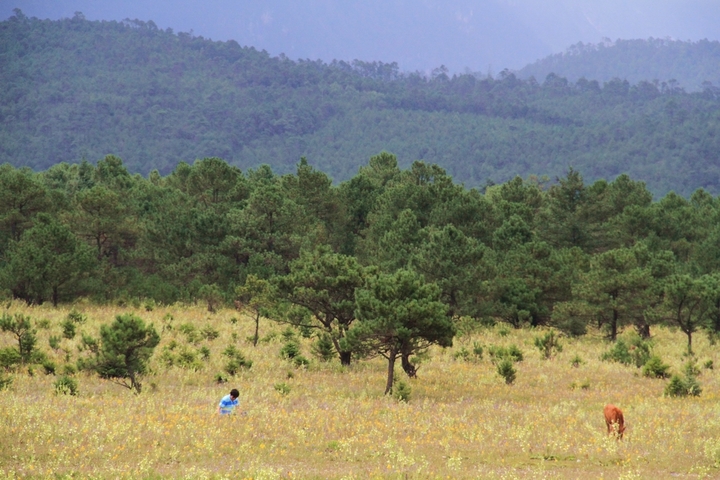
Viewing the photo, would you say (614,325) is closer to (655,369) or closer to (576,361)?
(576,361)

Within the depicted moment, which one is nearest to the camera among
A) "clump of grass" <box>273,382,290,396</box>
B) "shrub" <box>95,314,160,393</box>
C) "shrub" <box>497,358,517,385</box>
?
"shrub" <box>95,314,160,393</box>

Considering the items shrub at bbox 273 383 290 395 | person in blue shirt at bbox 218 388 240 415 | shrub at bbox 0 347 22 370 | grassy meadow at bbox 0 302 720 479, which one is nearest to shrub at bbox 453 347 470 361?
grassy meadow at bbox 0 302 720 479

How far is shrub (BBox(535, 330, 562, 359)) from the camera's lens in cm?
3030

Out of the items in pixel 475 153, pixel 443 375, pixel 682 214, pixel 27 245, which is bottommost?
pixel 443 375

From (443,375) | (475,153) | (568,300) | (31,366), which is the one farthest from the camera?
(475,153)

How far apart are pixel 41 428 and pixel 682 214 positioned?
47.0m

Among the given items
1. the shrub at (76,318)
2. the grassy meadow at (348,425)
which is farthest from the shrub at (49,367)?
the shrub at (76,318)

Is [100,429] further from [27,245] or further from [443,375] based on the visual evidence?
[27,245]

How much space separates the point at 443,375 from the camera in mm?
25234

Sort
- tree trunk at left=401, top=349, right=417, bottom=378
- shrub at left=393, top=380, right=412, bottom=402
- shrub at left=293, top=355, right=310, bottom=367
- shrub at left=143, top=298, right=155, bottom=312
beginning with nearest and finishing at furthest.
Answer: shrub at left=393, top=380, right=412, bottom=402, tree trunk at left=401, top=349, right=417, bottom=378, shrub at left=293, top=355, right=310, bottom=367, shrub at left=143, top=298, right=155, bottom=312

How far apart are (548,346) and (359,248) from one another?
19.3m

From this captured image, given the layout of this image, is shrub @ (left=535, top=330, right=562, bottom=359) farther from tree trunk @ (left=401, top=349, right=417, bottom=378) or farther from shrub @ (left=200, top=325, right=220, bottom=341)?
shrub @ (left=200, top=325, right=220, bottom=341)

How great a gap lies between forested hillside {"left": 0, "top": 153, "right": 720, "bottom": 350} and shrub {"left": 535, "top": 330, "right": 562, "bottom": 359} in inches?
149

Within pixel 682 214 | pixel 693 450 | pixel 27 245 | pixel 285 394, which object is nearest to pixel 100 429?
pixel 285 394
